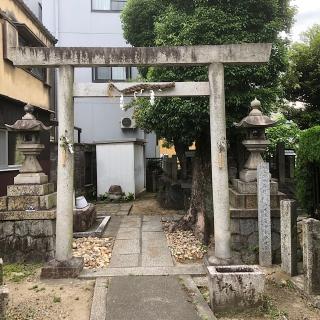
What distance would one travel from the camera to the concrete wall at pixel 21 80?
11594 millimetres

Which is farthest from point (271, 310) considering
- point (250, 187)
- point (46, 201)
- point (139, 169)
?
point (139, 169)

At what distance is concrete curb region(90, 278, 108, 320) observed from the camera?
5.20 metres

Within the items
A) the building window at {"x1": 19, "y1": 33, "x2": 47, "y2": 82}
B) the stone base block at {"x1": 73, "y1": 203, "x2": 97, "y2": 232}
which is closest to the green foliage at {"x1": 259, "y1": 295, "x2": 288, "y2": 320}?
the stone base block at {"x1": 73, "y1": 203, "x2": 97, "y2": 232}

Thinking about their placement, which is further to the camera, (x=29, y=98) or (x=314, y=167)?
(x=29, y=98)

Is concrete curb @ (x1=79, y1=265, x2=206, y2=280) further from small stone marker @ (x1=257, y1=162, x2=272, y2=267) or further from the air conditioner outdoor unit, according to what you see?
the air conditioner outdoor unit

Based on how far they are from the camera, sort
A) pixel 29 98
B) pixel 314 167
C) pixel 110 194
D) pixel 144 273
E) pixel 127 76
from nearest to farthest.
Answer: pixel 144 273 → pixel 314 167 → pixel 29 98 → pixel 110 194 → pixel 127 76

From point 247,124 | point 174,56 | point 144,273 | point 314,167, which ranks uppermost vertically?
point 174,56

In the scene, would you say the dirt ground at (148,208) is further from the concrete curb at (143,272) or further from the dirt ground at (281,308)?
the dirt ground at (281,308)

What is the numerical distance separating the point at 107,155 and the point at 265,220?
1127 centimetres

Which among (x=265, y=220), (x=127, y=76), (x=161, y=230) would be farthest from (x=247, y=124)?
(x=127, y=76)

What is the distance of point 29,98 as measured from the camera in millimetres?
13969

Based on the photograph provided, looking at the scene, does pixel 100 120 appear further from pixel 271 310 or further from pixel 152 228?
pixel 271 310

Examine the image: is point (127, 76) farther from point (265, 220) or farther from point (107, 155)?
point (265, 220)

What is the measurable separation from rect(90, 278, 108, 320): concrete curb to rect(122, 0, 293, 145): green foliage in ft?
16.7
